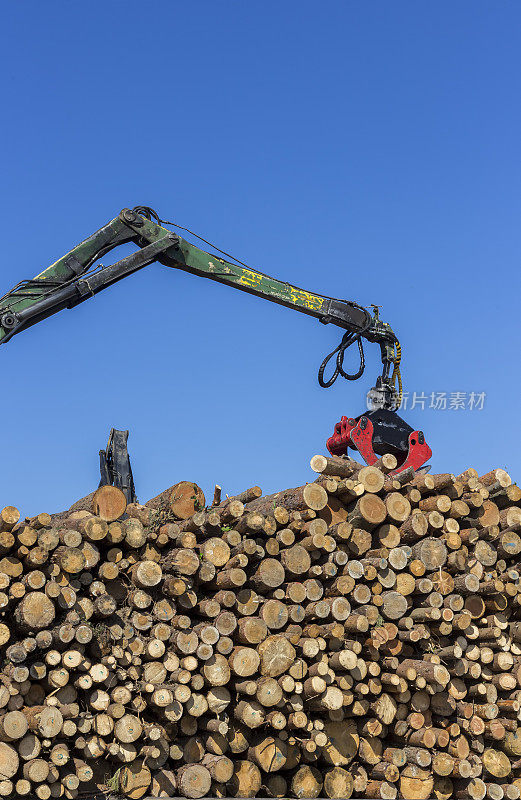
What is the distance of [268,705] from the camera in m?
6.63

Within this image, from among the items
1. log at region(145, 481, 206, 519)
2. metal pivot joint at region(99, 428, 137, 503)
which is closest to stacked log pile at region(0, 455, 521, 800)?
log at region(145, 481, 206, 519)

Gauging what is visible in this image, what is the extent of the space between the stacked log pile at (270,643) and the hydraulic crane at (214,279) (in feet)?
4.86

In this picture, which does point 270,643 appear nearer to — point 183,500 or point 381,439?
point 183,500

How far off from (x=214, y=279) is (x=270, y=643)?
4.72 m

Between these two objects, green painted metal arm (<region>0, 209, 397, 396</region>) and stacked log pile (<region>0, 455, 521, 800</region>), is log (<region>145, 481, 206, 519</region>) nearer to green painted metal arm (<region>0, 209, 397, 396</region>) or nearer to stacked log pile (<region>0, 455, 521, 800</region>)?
stacked log pile (<region>0, 455, 521, 800</region>)

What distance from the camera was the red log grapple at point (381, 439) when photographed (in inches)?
377

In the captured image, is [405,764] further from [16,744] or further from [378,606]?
[16,744]

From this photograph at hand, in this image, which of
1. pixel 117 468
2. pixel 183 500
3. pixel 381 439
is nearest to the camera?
pixel 183 500

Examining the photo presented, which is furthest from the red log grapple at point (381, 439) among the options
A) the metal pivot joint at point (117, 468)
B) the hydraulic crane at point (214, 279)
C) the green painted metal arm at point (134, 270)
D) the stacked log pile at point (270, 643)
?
the metal pivot joint at point (117, 468)

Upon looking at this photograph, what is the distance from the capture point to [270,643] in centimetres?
675

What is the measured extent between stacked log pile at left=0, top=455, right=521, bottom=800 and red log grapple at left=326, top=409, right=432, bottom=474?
56.1 inches

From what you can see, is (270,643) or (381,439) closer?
(270,643)

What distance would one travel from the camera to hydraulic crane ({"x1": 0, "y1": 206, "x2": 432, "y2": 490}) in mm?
8547

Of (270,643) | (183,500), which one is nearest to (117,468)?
(183,500)
